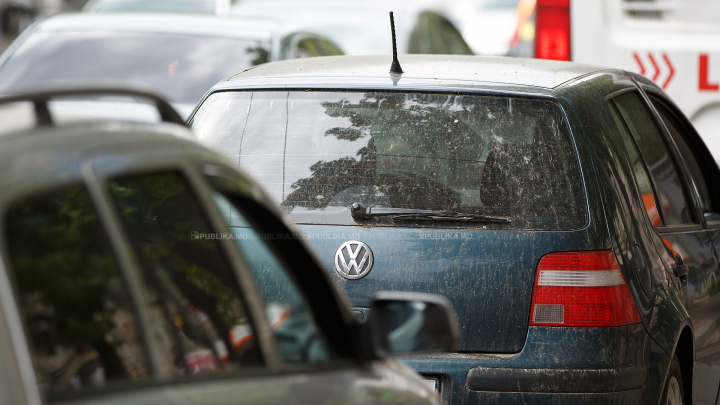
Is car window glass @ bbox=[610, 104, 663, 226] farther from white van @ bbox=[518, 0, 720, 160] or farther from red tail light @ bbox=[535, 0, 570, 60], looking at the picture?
red tail light @ bbox=[535, 0, 570, 60]

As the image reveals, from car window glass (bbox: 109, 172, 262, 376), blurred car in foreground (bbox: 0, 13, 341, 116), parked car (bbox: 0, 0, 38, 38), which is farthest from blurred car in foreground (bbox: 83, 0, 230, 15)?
car window glass (bbox: 109, 172, 262, 376)

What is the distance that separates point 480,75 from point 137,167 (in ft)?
7.56

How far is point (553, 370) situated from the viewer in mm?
3387

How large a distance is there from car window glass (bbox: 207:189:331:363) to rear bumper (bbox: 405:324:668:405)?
132 centimetres

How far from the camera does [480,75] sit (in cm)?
384

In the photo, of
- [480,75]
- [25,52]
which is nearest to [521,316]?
[480,75]

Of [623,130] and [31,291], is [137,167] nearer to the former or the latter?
[31,291]

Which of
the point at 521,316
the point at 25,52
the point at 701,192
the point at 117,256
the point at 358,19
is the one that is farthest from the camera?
the point at 358,19

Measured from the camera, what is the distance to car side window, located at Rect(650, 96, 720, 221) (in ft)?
16.9

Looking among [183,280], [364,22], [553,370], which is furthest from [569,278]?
[364,22]

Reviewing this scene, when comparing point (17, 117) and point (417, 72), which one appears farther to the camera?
point (417, 72)

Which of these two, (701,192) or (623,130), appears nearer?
(623,130)

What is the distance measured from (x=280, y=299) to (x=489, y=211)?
1442 mm

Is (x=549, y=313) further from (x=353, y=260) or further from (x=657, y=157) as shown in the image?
(x=657, y=157)
